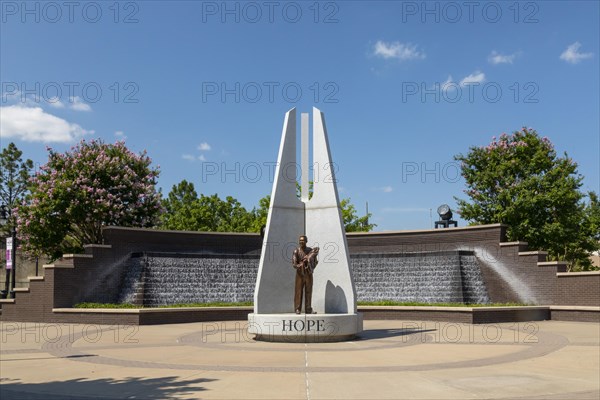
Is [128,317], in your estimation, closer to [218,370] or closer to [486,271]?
[218,370]

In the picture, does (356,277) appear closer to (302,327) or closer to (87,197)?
(302,327)

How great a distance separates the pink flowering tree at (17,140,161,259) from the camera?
31.5m

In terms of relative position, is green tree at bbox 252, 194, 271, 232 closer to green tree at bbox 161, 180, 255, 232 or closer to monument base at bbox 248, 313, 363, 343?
green tree at bbox 161, 180, 255, 232

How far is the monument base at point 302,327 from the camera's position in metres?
15.7

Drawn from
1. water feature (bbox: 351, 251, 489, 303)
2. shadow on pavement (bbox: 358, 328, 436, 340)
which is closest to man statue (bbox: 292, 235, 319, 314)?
shadow on pavement (bbox: 358, 328, 436, 340)

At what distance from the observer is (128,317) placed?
22031mm

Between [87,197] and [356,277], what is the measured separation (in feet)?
50.5

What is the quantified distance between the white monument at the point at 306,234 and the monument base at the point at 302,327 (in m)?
0.56

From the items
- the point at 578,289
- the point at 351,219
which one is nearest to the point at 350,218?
the point at 351,219

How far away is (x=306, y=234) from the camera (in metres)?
18.5

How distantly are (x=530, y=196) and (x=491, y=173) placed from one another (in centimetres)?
256

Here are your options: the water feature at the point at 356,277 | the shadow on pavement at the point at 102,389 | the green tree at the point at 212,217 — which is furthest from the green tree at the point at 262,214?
the shadow on pavement at the point at 102,389

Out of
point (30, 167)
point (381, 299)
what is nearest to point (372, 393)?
point (381, 299)

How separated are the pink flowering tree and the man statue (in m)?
18.1
